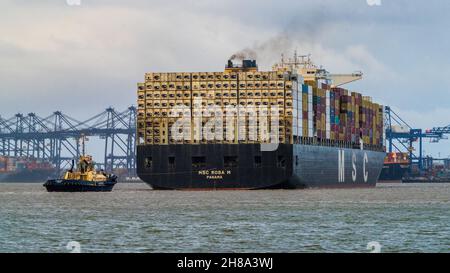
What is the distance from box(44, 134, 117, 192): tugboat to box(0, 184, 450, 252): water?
125ft

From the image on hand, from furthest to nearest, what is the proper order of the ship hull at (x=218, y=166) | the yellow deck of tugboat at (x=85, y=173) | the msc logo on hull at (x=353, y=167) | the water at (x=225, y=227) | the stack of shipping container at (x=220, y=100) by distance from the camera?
the msc logo on hull at (x=353, y=167)
the yellow deck of tugboat at (x=85, y=173)
the stack of shipping container at (x=220, y=100)
the ship hull at (x=218, y=166)
the water at (x=225, y=227)

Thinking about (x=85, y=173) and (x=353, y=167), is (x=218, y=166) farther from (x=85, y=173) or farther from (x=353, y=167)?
(x=353, y=167)

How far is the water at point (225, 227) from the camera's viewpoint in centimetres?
4488

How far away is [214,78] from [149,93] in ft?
24.9

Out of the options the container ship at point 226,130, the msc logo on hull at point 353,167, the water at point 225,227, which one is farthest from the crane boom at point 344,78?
the water at point 225,227

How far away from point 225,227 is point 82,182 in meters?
65.6

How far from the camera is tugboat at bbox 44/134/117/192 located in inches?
4707

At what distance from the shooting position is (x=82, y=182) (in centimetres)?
11925

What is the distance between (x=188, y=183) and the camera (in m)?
116

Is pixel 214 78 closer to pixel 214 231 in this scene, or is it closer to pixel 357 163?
pixel 357 163

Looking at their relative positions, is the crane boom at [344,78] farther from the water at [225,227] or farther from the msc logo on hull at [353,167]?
the water at [225,227]

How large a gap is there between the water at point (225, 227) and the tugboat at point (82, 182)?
38.2 m

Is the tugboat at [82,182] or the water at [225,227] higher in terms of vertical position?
the tugboat at [82,182]
